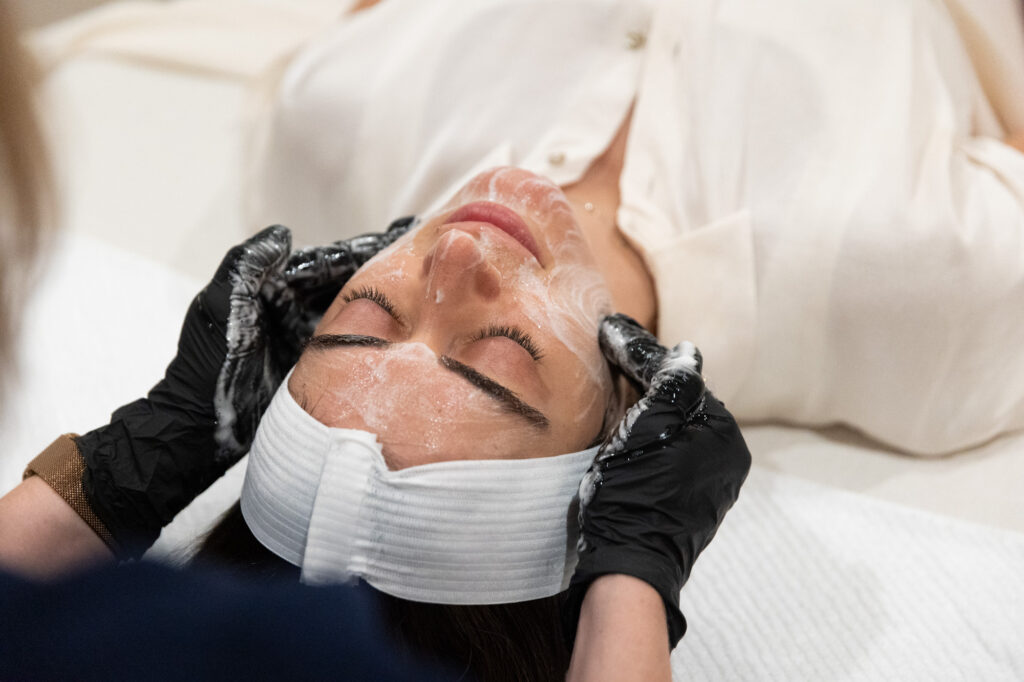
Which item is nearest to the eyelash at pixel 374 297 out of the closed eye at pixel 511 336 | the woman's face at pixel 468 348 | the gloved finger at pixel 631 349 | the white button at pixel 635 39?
the woman's face at pixel 468 348

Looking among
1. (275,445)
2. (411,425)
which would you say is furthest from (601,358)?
(275,445)

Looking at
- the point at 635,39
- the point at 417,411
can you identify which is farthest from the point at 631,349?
the point at 635,39

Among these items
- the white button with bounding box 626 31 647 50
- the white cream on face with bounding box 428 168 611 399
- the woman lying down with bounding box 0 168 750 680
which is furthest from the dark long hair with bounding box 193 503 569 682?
the white button with bounding box 626 31 647 50

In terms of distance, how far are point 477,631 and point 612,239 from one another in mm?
579

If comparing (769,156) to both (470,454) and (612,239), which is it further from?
(470,454)

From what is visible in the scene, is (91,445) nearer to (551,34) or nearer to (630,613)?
(630,613)

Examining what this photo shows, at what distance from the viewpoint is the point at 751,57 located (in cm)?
123

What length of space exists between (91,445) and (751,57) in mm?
1018

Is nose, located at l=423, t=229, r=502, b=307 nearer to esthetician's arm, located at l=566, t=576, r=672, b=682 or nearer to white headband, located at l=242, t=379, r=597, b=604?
white headband, located at l=242, t=379, r=597, b=604

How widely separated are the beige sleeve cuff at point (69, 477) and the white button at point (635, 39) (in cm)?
98

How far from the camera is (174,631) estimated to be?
646mm

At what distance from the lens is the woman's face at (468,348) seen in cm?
84

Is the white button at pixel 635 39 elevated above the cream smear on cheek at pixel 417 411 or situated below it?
above

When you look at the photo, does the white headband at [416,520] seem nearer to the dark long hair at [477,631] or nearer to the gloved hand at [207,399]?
the dark long hair at [477,631]
